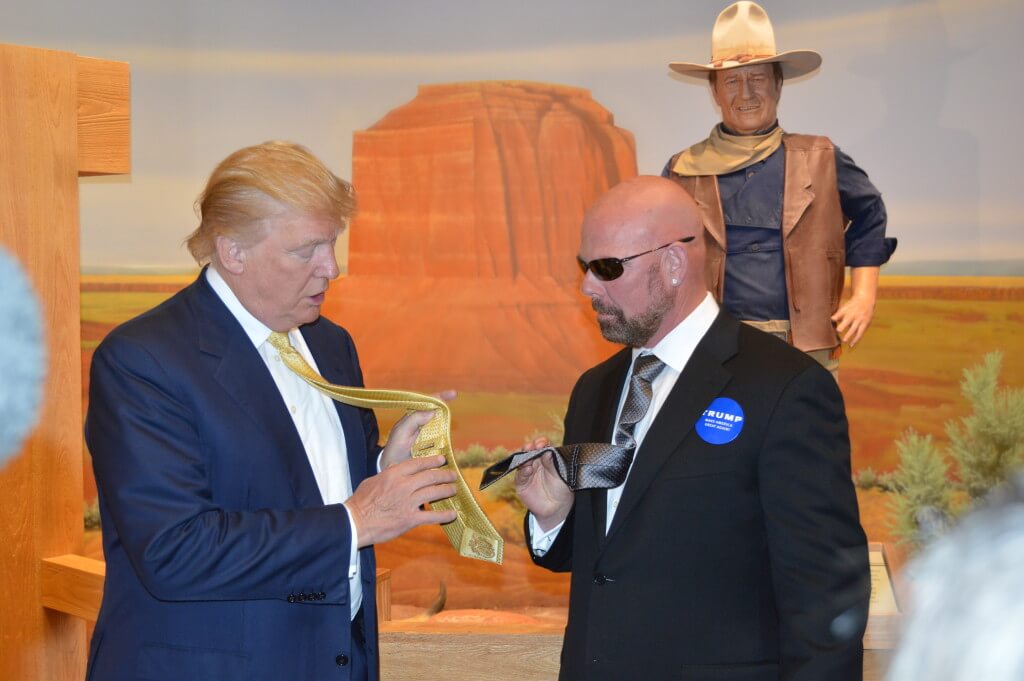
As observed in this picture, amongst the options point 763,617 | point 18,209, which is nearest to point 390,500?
point 763,617

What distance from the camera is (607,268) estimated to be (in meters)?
2.16

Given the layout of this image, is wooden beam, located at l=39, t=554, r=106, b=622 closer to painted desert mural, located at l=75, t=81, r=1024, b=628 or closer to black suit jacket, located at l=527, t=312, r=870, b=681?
black suit jacket, located at l=527, t=312, r=870, b=681

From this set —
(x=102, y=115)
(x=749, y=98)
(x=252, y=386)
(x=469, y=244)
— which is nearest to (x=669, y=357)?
(x=252, y=386)

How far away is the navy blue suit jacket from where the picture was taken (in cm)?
177

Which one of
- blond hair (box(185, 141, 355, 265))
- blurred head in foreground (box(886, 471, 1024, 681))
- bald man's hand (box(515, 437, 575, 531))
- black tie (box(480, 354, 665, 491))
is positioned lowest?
bald man's hand (box(515, 437, 575, 531))

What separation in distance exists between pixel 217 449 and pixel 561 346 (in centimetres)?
535

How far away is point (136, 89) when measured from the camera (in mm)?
7168

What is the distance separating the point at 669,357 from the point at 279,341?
76 cm

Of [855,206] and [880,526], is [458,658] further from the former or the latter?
[880,526]

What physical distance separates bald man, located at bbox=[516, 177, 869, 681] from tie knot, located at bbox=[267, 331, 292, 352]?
0.55 meters

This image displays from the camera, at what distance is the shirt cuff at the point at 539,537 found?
226 cm

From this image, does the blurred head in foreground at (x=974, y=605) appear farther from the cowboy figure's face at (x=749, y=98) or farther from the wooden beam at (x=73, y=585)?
the cowboy figure's face at (x=749, y=98)

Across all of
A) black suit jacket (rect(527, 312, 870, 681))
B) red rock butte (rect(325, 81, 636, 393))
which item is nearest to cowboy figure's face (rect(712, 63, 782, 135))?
black suit jacket (rect(527, 312, 870, 681))

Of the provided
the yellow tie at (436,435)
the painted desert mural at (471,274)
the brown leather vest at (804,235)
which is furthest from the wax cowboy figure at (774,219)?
the painted desert mural at (471,274)
